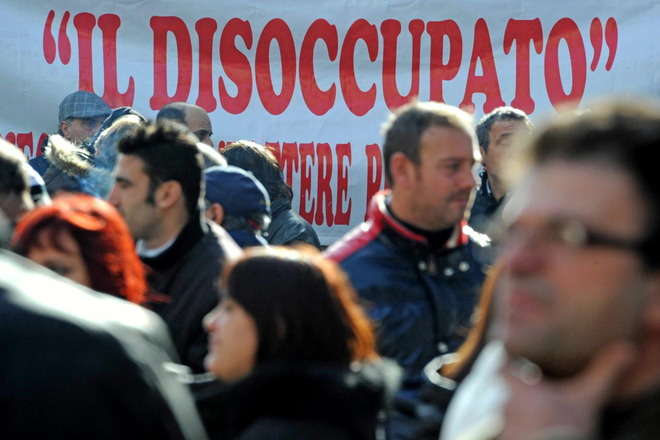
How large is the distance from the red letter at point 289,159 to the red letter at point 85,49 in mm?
1249

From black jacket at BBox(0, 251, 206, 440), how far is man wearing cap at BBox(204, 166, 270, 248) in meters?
3.08

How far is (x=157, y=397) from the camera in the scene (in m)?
→ 1.87

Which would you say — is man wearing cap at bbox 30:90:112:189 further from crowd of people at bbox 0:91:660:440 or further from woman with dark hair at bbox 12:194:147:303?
woman with dark hair at bbox 12:194:147:303

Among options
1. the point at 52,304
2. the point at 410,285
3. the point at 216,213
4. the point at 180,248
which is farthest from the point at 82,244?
the point at 216,213

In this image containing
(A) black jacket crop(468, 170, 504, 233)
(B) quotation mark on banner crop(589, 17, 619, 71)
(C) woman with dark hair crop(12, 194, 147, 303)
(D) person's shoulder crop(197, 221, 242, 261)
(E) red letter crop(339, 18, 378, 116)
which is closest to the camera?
(C) woman with dark hair crop(12, 194, 147, 303)

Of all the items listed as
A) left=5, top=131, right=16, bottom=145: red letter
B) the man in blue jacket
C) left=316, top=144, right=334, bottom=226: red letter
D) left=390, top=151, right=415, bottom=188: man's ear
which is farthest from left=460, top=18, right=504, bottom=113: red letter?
left=390, top=151, right=415, bottom=188: man's ear

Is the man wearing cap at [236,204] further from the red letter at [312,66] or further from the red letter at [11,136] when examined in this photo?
the red letter at [11,136]

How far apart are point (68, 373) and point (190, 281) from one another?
7.53 ft

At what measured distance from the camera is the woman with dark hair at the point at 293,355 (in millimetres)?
2623

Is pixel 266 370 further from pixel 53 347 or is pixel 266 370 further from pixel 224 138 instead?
pixel 224 138

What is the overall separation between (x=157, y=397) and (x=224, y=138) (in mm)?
6199

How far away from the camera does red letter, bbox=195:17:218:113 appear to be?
320 inches

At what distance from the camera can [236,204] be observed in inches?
196

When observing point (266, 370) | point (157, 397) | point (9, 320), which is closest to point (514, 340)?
point (157, 397)
